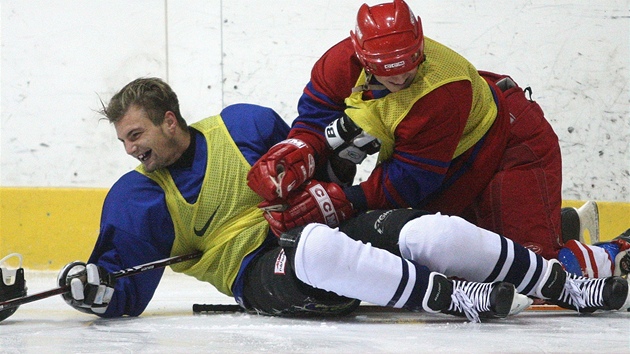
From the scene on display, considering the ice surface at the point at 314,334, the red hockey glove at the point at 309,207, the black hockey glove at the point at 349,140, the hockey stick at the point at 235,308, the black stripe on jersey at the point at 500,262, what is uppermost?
the black hockey glove at the point at 349,140

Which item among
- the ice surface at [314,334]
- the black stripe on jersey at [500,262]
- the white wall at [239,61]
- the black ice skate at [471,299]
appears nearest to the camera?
the ice surface at [314,334]

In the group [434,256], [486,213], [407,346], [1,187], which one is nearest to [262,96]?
[1,187]

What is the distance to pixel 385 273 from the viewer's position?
2.09 metres

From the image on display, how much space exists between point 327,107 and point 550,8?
1630 mm

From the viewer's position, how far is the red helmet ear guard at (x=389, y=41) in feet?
7.11

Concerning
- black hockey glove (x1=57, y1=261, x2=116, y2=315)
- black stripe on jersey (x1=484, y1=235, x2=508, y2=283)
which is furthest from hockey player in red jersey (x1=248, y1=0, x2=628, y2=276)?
black hockey glove (x1=57, y1=261, x2=116, y2=315)

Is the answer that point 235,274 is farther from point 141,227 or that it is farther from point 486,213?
point 486,213

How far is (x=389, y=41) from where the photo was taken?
2.17 meters

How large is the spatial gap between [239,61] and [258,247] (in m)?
1.49

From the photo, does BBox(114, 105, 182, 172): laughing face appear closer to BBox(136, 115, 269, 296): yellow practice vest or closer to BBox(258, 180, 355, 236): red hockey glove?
BBox(136, 115, 269, 296): yellow practice vest

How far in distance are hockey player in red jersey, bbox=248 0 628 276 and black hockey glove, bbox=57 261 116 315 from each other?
18.4 inches

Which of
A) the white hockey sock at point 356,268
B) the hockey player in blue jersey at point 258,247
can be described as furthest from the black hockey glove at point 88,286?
the white hockey sock at point 356,268

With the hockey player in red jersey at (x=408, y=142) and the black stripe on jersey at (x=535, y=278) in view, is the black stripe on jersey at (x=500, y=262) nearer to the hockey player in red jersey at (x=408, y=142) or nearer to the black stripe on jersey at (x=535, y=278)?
the black stripe on jersey at (x=535, y=278)

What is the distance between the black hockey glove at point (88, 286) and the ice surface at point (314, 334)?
6cm
